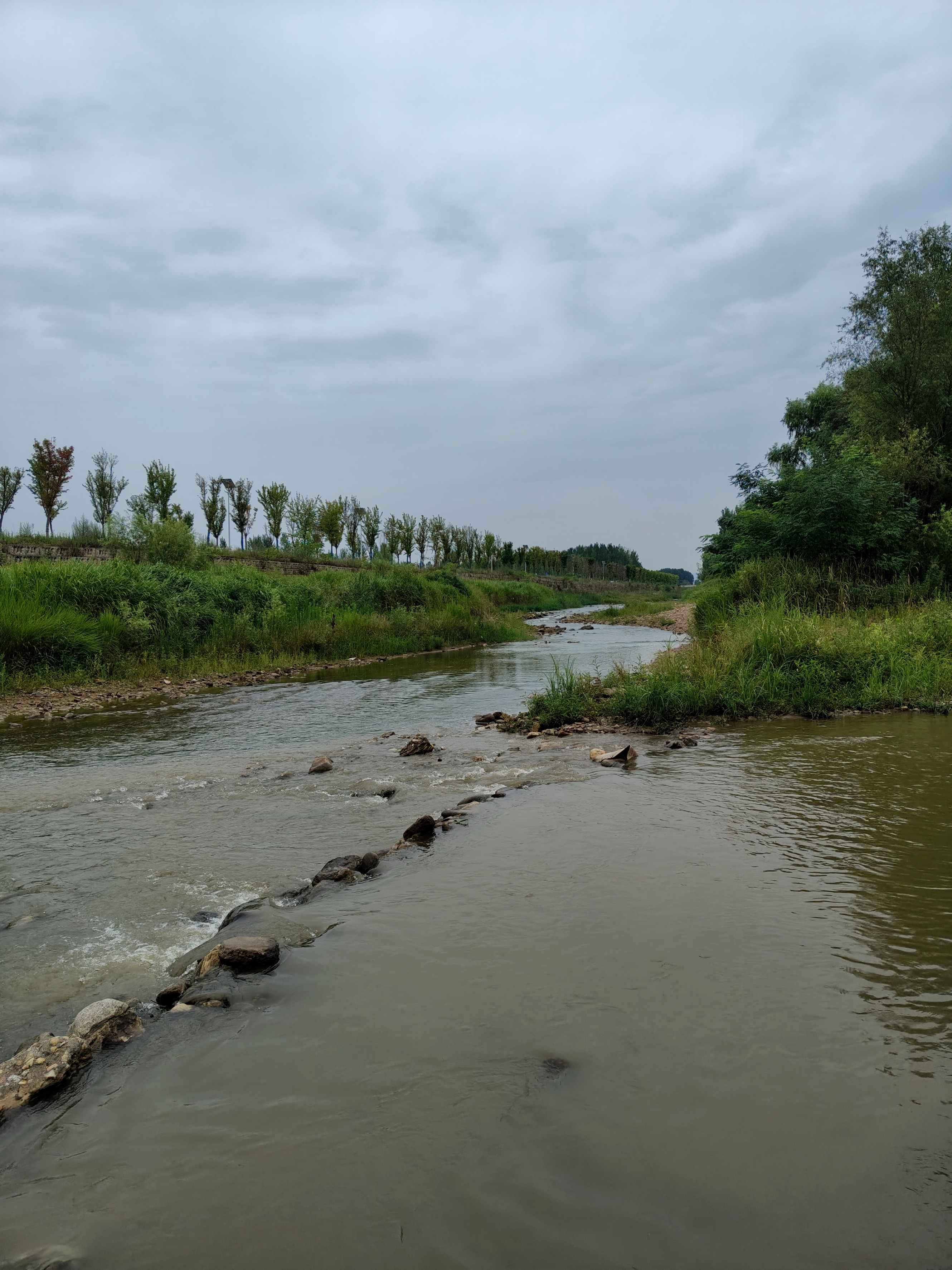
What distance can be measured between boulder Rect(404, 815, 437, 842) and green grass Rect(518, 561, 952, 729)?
14.5ft

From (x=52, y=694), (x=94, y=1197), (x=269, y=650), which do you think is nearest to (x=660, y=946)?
(x=94, y=1197)

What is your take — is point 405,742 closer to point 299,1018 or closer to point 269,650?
point 299,1018

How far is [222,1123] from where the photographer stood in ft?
6.88

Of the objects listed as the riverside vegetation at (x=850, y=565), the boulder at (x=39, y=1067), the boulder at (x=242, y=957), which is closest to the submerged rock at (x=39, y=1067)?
the boulder at (x=39, y=1067)

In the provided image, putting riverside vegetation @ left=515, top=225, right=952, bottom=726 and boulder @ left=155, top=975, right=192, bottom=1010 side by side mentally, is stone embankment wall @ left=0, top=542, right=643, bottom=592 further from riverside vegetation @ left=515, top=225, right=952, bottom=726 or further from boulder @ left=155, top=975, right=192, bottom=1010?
boulder @ left=155, top=975, right=192, bottom=1010

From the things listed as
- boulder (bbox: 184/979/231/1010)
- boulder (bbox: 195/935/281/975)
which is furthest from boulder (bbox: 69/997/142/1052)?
boulder (bbox: 195/935/281/975)

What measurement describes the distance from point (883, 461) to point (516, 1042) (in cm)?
2163

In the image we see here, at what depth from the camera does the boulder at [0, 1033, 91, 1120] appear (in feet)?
7.29

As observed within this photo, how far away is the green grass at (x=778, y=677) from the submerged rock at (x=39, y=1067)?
23.5 feet

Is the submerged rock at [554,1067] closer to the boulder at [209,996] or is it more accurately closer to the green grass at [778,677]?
the boulder at [209,996]

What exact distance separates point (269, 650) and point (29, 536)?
1777 cm

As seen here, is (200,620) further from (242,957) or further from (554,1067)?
(554,1067)

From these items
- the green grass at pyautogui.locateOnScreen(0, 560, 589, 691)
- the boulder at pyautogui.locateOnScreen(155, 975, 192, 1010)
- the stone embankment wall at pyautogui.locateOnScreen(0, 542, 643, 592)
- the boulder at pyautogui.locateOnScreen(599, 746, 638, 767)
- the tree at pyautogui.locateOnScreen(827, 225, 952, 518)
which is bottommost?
the boulder at pyautogui.locateOnScreen(599, 746, 638, 767)

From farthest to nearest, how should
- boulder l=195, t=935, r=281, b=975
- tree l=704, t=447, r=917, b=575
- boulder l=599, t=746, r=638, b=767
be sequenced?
tree l=704, t=447, r=917, b=575, boulder l=599, t=746, r=638, b=767, boulder l=195, t=935, r=281, b=975
